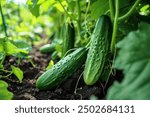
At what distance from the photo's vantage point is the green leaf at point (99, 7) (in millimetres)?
3452

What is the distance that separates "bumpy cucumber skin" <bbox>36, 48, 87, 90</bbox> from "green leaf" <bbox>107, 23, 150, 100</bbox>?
1.22m

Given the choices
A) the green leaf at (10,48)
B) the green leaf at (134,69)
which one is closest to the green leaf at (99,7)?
the green leaf at (10,48)

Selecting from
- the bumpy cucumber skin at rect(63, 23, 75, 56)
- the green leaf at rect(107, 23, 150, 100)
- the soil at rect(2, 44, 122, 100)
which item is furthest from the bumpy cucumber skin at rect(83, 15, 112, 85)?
the green leaf at rect(107, 23, 150, 100)

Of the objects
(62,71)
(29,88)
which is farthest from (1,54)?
(62,71)

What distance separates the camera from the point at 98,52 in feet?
9.86

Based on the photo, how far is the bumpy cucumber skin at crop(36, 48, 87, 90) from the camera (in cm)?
324

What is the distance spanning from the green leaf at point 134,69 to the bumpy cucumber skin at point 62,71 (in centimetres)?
122

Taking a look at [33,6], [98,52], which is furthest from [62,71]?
[33,6]

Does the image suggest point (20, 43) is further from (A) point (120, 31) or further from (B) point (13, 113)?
(B) point (13, 113)

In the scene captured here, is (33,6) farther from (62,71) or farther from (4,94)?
(4,94)

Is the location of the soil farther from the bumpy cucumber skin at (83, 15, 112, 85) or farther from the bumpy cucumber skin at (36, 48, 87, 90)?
the bumpy cucumber skin at (83, 15, 112, 85)

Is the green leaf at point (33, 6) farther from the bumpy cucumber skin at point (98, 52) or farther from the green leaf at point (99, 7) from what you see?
the bumpy cucumber skin at point (98, 52)

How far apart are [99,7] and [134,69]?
1.66 meters

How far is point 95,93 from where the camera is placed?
3.09 m
